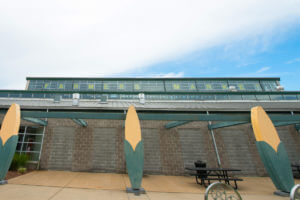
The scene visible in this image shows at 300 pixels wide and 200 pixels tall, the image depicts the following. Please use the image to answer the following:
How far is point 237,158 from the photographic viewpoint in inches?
361

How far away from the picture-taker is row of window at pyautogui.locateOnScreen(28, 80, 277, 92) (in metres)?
26.0

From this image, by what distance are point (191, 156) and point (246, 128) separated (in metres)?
4.67

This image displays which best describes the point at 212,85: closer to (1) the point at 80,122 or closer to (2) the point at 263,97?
(2) the point at 263,97

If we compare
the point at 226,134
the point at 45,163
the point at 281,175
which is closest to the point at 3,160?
the point at 45,163

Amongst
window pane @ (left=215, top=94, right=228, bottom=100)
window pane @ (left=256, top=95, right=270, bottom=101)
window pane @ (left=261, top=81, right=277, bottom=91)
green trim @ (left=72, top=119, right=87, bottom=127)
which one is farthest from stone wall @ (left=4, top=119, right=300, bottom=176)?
window pane @ (left=261, top=81, right=277, bottom=91)

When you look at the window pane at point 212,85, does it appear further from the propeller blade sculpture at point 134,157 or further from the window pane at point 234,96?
the propeller blade sculpture at point 134,157

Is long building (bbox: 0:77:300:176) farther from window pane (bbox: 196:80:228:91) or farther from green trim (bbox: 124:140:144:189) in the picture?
window pane (bbox: 196:80:228:91)

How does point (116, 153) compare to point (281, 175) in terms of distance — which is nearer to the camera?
point (281, 175)

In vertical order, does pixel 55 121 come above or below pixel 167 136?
above

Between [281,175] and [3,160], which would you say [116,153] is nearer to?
[3,160]

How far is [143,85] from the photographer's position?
26.7m

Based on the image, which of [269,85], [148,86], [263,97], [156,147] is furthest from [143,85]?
[269,85]

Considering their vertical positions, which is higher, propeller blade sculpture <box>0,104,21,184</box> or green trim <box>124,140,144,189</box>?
propeller blade sculpture <box>0,104,21,184</box>

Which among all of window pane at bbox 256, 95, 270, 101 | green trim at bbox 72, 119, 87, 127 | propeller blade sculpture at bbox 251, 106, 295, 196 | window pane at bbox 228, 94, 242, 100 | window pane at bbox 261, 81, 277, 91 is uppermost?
window pane at bbox 261, 81, 277, 91
